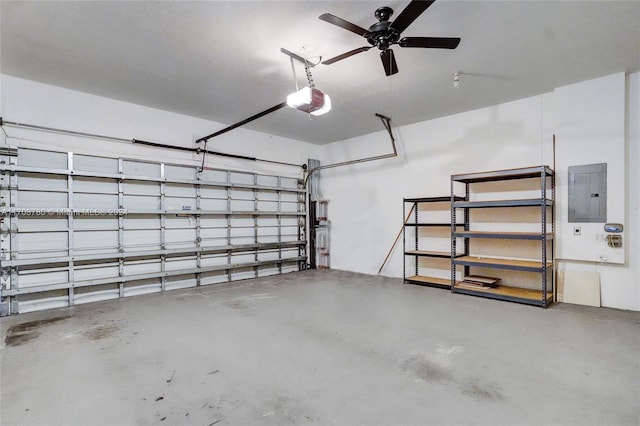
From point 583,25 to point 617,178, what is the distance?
210 cm

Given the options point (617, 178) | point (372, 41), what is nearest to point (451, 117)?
point (617, 178)

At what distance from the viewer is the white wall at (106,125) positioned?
158 inches

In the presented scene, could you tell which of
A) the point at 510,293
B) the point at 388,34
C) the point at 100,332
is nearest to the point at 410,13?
the point at 388,34

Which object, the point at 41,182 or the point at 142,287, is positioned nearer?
the point at 41,182

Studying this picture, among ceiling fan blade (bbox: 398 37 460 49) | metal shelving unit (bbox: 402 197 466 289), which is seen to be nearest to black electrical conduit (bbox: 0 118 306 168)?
metal shelving unit (bbox: 402 197 466 289)

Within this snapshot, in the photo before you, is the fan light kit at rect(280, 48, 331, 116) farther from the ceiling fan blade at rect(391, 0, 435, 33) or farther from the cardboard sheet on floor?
the cardboard sheet on floor

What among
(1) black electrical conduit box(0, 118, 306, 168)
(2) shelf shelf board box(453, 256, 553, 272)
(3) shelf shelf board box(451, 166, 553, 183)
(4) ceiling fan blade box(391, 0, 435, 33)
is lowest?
(2) shelf shelf board box(453, 256, 553, 272)

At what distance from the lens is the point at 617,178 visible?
3844 millimetres

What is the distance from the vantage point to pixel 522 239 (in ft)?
13.9

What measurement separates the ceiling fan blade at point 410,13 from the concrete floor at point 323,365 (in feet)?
8.70

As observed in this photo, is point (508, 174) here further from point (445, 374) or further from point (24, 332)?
point (24, 332)

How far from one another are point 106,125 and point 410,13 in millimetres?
4713

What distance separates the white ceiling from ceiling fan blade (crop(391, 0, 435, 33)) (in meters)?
0.36

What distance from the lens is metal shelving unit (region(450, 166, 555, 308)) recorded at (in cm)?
399
